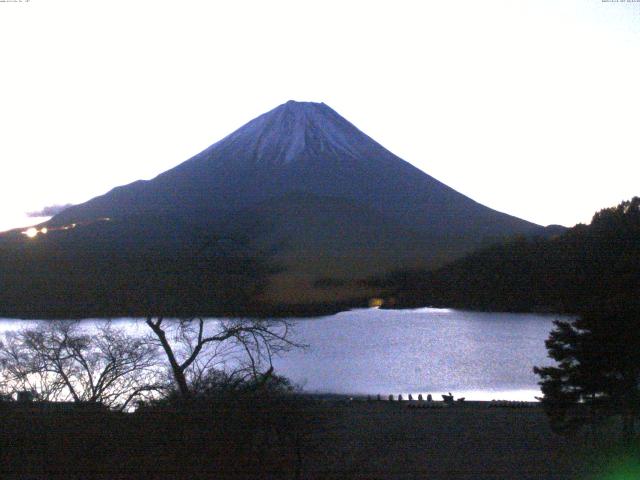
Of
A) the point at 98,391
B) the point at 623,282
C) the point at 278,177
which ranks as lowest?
the point at 98,391

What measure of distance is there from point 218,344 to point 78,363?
3.01 ft

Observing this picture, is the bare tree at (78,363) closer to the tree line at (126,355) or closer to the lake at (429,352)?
the tree line at (126,355)

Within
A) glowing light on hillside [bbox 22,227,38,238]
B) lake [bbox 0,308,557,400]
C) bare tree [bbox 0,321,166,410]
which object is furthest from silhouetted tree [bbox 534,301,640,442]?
glowing light on hillside [bbox 22,227,38,238]

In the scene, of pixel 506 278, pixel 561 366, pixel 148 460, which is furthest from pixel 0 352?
pixel 561 366

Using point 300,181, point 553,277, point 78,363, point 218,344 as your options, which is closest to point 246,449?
point 218,344

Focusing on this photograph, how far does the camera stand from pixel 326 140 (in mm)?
17891

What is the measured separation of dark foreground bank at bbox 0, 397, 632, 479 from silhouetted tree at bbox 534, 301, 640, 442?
50 centimetres

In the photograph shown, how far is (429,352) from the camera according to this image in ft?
21.1

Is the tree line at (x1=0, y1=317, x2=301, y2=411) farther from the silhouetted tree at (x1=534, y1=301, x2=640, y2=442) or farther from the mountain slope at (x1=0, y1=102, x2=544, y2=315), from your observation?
the silhouetted tree at (x1=534, y1=301, x2=640, y2=442)

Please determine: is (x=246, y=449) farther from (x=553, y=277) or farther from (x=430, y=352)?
(x=553, y=277)

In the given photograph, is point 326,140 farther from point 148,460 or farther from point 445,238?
point 148,460

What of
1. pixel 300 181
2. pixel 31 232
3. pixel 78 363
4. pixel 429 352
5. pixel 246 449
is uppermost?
pixel 300 181

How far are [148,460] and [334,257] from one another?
3.32 metres

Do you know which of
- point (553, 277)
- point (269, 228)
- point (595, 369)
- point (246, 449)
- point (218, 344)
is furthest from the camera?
point (553, 277)
